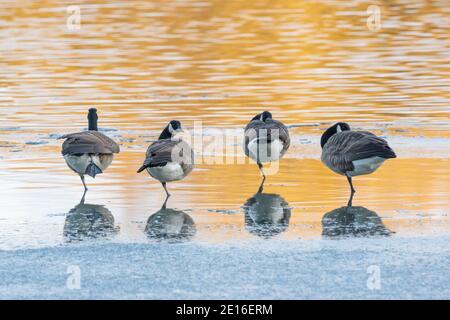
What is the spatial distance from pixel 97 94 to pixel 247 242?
15509 mm

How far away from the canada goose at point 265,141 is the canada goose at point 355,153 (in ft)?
3.59

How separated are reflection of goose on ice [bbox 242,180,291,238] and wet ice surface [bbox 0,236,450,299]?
2.17ft

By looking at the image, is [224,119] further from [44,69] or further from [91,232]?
[44,69]

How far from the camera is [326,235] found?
10.0 meters

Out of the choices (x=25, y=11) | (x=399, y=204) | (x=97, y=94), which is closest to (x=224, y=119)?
(x=97, y=94)

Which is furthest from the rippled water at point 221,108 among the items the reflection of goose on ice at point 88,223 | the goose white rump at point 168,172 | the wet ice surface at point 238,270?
the wet ice surface at point 238,270

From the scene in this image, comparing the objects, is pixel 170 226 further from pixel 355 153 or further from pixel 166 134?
pixel 166 134

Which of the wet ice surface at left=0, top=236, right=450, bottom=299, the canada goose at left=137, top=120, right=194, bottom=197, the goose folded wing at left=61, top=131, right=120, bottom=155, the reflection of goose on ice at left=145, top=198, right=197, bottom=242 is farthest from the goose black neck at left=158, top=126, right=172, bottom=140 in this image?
the wet ice surface at left=0, top=236, right=450, bottom=299

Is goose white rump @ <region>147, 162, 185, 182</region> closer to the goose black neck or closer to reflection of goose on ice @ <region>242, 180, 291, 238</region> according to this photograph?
reflection of goose on ice @ <region>242, 180, 291, 238</region>

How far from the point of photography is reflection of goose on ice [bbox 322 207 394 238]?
10130mm

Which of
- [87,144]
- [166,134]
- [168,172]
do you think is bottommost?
[168,172]

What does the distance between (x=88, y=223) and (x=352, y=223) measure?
2.93 m

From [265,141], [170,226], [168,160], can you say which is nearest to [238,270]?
[170,226]

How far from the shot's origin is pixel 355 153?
1197cm
